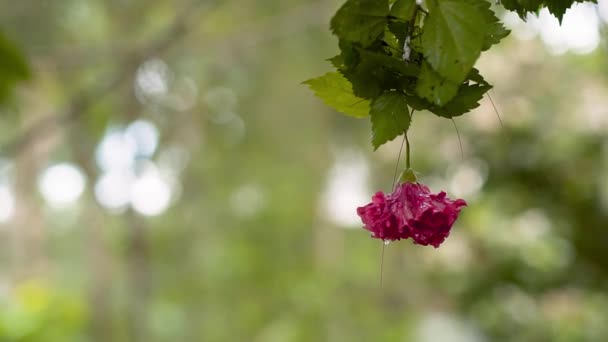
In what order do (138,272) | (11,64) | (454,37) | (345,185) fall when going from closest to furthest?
(454,37) < (11,64) < (138,272) < (345,185)

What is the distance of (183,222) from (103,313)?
0.59 meters

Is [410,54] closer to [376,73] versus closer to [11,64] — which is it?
[376,73]

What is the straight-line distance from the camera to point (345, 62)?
0.36 meters

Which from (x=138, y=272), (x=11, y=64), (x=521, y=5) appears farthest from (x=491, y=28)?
(x=138, y=272)

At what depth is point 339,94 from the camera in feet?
1.32

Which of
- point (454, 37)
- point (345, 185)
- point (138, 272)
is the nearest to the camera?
point (454, 37)

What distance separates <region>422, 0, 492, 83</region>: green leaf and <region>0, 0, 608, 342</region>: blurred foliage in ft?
6.18

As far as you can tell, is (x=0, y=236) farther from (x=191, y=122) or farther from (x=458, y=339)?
(x=458, y=339)

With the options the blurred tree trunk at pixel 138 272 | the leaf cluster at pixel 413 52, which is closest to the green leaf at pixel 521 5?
the leaf cluster at pixel 413 52

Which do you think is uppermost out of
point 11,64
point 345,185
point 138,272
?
point 345,185

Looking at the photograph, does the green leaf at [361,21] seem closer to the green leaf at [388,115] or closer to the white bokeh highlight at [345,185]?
the green leaf at [388,115]

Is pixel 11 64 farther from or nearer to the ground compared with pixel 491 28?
farther from the ground

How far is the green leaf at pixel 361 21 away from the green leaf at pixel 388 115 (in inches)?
1.2

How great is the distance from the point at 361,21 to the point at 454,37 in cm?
5
